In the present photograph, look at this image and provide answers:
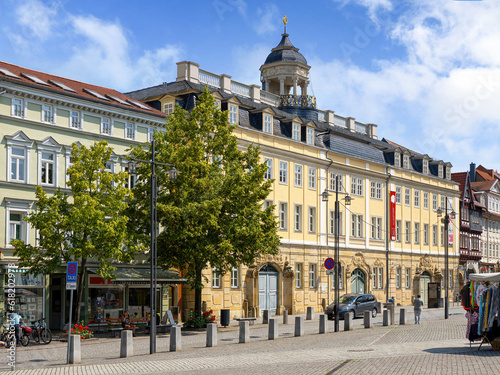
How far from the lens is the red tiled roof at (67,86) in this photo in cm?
3503

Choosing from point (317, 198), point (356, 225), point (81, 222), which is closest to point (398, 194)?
point (356, 225)

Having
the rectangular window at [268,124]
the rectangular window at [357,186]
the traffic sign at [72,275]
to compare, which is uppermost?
the rectangular window at [268,124]

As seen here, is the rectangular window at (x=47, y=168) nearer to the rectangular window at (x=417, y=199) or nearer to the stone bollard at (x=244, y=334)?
the stone bollard at (x=244, y=334)

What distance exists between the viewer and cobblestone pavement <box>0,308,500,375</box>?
18703 millimetres

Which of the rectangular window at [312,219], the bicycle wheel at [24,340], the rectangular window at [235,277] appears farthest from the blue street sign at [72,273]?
the rectangular window at [312,219]

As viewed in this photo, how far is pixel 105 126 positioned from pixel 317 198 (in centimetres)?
2036

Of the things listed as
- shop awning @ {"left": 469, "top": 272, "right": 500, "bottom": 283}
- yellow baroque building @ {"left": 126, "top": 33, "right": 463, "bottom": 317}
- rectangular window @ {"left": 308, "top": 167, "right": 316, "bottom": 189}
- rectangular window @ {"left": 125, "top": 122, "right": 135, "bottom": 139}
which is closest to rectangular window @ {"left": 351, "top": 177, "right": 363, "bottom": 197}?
yellow baroque building @ {"left": 126, "top": 33, "right": 463, "bottom": 317}

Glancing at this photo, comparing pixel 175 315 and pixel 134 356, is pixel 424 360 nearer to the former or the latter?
pixel 134 356

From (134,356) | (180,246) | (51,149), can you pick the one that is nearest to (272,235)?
(180,246)

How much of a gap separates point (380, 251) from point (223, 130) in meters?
28.2

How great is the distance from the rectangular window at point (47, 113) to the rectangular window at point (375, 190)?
1245 inches

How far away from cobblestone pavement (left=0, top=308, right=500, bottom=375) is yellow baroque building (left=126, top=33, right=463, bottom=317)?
14.4 m

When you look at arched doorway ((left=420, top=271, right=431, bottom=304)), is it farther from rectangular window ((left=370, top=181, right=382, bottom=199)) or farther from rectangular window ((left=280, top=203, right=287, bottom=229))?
rectangular window ((left=280, top=203, right=287, bottom=229))

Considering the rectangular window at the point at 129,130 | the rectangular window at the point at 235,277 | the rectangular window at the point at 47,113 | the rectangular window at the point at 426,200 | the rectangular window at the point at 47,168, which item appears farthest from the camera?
the rectangular window at the point at 426,200
